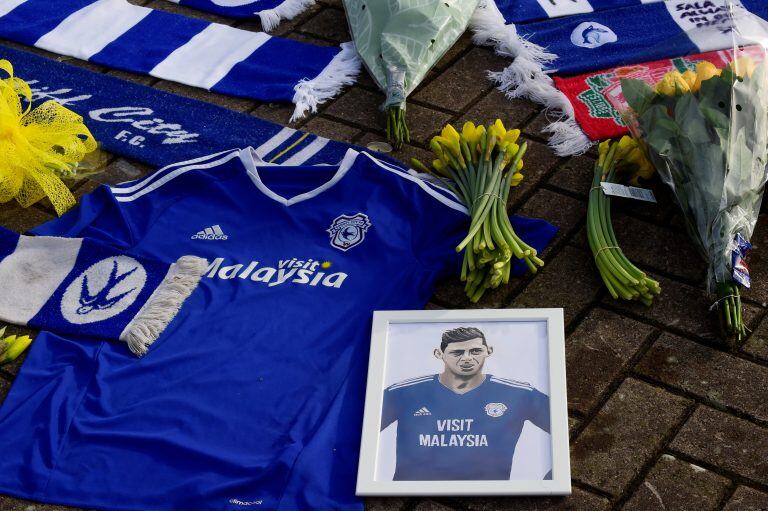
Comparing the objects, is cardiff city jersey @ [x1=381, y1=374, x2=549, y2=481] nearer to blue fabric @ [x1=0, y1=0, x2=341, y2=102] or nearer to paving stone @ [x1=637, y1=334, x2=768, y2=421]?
paving stone @ [x1=637, y1=334, x2=768, y2=421]

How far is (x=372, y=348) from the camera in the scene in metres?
2.89

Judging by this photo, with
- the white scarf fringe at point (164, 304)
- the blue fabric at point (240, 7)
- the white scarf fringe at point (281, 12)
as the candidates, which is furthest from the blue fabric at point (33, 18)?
the white scarf fringe at point (164, 304)

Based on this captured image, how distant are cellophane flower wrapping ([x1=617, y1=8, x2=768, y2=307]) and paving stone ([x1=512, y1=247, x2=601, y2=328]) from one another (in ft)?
1.07

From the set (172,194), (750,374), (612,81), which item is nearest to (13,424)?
(172,194)

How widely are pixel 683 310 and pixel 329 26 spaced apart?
2024 millimetres

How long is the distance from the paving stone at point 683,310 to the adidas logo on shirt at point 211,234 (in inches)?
47.2

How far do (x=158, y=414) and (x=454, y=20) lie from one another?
1927mm

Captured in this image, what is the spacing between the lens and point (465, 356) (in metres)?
2.85

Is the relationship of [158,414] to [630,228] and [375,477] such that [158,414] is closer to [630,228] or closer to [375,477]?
[375,477]

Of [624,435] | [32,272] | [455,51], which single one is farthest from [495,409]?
[455,51]

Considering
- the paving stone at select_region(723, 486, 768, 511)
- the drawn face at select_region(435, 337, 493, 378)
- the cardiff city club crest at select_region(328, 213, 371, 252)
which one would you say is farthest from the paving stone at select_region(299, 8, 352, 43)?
the paving stone at select_region(723, 486, 768, 511)

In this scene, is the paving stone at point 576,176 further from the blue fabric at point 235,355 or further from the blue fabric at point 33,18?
the blue fabric at point 33,18

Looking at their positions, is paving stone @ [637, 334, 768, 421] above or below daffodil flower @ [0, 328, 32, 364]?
below

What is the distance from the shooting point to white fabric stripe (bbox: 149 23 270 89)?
407 centimetres
